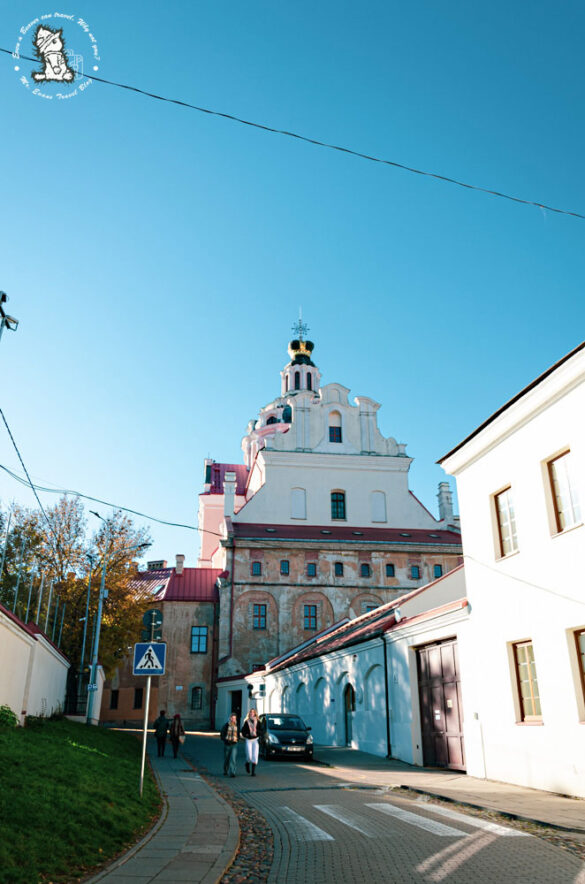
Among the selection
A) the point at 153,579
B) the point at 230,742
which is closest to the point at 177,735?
the point at 230,742

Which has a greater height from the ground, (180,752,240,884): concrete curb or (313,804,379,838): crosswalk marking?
(313,804,379,838): crosswalk marking

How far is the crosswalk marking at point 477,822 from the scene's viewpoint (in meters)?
8.35

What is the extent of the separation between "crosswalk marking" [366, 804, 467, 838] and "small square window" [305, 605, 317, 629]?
34.3m

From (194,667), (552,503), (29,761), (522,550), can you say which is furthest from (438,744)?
(194,667)

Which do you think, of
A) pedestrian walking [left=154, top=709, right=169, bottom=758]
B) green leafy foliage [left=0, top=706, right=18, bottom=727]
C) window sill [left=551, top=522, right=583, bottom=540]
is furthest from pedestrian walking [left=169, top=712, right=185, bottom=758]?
window sill [left=551, top=522, right=583, bottom=540]

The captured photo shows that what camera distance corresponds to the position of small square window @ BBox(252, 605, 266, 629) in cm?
4450

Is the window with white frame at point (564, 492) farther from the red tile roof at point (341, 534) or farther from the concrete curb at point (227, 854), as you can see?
the red tile roof at point (341, 534)

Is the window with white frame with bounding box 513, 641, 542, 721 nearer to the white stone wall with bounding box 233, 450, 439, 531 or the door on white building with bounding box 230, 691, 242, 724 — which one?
the door on white building with bounding box 230, 691, 242, 724

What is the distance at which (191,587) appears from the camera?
5000cm

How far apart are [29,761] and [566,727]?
8880 millimetres

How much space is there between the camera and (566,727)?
11.8m

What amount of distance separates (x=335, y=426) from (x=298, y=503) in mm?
6581

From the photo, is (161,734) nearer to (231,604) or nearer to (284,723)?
(284,723)

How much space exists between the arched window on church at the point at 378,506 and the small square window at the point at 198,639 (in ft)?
47.6
